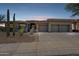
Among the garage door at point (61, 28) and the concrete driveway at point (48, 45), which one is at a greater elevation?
the garage door at point (61, 28)

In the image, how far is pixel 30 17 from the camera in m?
6.73

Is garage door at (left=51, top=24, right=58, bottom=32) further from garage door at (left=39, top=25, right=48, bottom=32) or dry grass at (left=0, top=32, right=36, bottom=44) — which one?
dry grass at (left=0, top=32, right=36, bottom=44)

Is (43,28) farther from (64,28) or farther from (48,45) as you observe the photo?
(48,45)

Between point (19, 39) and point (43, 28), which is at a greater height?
point (43, 28)

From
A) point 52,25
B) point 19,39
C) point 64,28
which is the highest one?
point 52,25

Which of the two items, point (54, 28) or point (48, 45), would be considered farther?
point (48, 45)

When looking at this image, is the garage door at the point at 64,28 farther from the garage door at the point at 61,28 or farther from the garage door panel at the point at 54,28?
the garage door panel at the point at 54,28

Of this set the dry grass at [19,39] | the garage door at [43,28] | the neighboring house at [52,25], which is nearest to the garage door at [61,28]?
the neighboring house at [52,25]

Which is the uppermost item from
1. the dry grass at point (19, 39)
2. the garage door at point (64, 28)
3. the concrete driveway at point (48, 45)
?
the garage door at point (64, 28)

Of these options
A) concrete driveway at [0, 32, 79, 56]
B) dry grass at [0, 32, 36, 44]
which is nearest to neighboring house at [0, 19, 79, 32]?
concrete driveway at [0, 32, 79, 56]

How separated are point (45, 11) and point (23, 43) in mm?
1755

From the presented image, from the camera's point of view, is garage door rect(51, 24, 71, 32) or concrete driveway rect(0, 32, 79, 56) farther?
concrete driveway rect(0, 32, 79, 56)

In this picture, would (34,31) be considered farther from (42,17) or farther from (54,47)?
(54,47)

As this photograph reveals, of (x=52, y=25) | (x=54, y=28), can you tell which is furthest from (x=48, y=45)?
(x=52, y=25)
